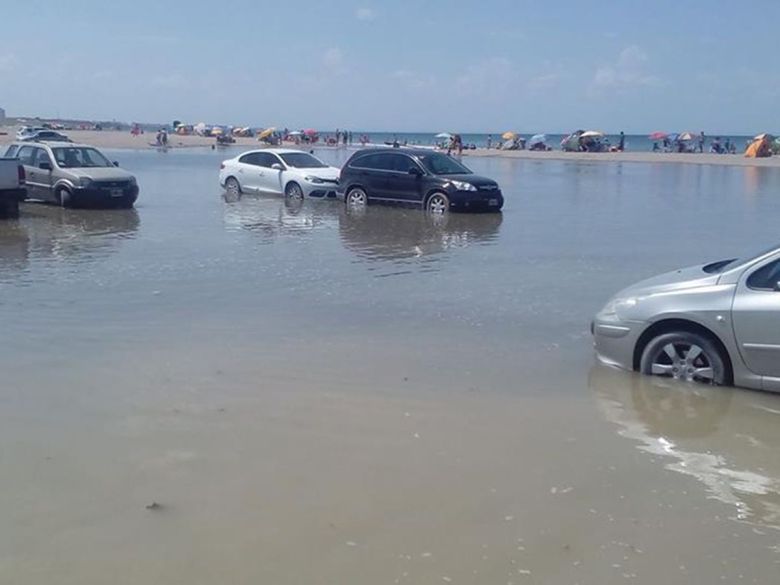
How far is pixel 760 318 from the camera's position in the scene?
23.2ft

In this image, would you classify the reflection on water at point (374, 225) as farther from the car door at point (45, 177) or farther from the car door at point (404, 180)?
the car door at point (45, 177)

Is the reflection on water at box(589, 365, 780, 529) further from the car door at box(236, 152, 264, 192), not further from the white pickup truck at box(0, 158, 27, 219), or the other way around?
the car door at box(236, 152, 264, 192)

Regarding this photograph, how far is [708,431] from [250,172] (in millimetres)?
21155

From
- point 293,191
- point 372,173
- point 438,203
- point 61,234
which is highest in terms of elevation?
point 372,173

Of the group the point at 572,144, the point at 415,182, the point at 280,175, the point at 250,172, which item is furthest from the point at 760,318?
the point at 572,144

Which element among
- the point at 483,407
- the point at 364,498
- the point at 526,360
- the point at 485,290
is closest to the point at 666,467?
the point at 483,407

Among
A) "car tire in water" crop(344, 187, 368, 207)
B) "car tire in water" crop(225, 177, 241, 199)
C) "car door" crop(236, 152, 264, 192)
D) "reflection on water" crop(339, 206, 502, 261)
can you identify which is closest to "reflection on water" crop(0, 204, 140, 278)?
"reflection on water" crop(339, 206, 502, 261)

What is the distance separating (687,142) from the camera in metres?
78.2

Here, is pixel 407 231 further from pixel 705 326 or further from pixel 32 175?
pixel 705 326

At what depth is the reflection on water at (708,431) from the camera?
5469mm

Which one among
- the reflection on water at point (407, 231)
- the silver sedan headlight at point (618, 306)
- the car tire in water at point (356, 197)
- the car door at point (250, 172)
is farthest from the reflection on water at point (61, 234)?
the silver sedan headlight at point (618, 306)

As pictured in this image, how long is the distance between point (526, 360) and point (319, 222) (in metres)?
12.0

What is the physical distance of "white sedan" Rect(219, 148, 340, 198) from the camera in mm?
24656

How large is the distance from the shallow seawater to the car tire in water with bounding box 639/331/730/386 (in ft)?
0.52
